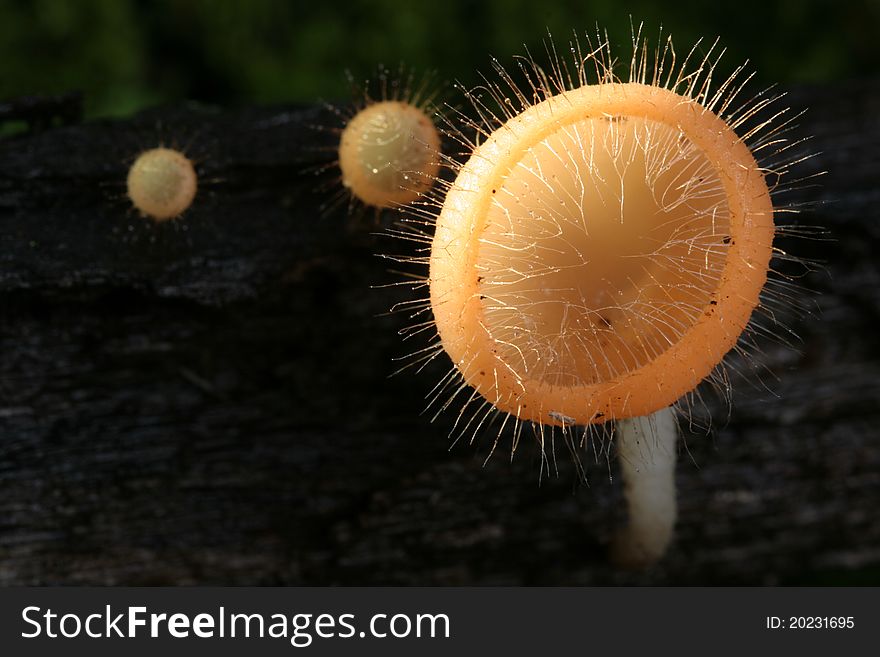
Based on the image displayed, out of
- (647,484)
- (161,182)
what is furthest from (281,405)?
(647,484)

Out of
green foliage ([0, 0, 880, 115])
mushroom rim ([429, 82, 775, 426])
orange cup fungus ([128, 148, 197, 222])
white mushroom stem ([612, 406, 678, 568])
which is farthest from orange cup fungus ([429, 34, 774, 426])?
green foliage ([0, 0, 880, 115])

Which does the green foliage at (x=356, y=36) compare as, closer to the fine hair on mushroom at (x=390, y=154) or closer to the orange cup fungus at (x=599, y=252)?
the fine hair on mushroom at (x=390, y=154)

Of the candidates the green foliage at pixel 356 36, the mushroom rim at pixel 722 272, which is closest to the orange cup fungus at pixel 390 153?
the mushroom rim at pixel 722 272

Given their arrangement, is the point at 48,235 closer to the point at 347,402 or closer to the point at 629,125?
the point at 347,402

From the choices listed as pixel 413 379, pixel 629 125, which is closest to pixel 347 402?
pixel 413 379

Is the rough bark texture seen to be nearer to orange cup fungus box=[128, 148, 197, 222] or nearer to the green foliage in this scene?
orange cup fungus box=[128, 148, 197, 222]

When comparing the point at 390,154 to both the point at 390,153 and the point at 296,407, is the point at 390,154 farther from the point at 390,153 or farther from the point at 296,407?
the point at 296,407

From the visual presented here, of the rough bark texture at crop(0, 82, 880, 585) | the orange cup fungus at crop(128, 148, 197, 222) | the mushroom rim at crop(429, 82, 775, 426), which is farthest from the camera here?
the rough bark texture at crop(0, 82, 880, 585)
